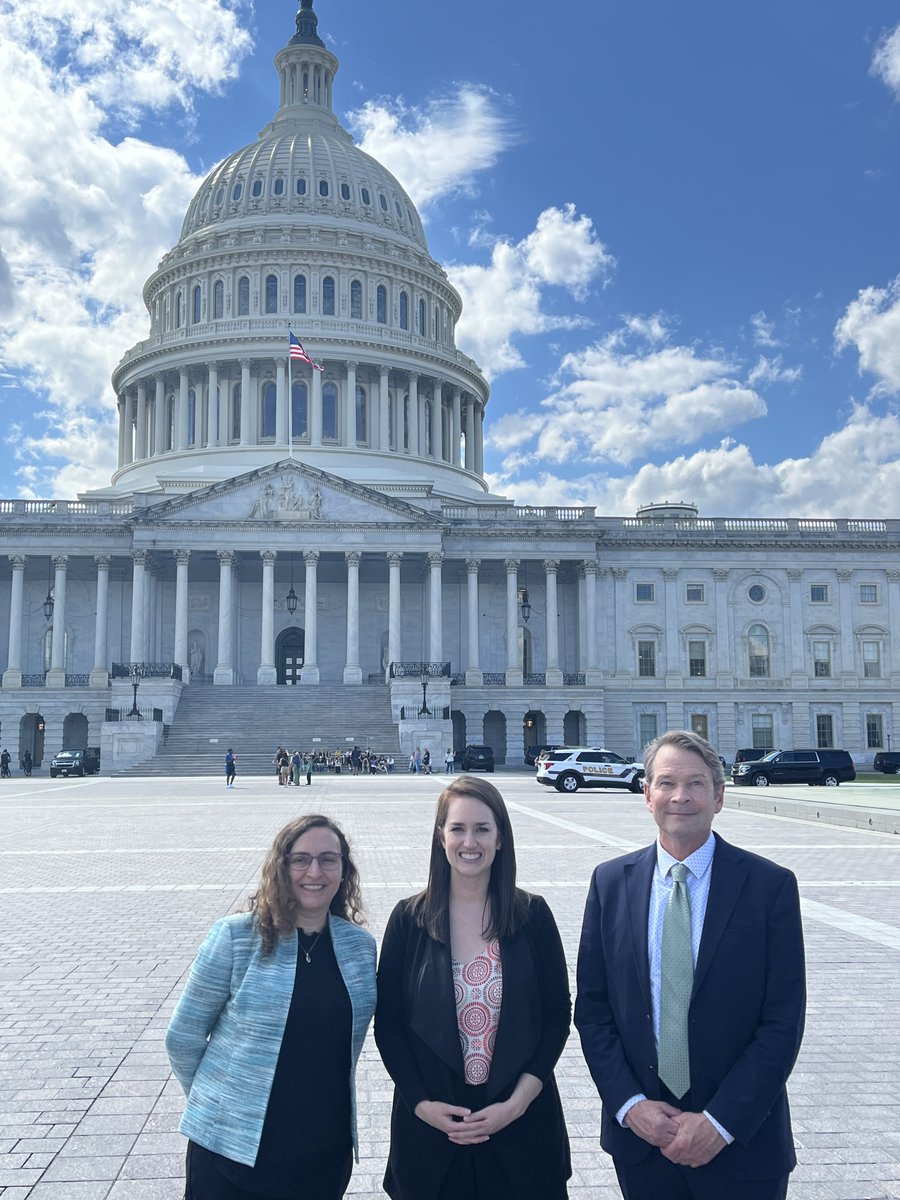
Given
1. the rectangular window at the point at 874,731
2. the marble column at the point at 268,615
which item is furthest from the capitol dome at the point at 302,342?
the rectangular window at the point at 874,731

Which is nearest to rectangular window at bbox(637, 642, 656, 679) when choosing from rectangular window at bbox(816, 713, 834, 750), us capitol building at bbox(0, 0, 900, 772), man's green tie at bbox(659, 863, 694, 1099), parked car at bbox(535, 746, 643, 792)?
us capitol building at bbox(0, 0, 900, 772)

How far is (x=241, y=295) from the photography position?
9119cm

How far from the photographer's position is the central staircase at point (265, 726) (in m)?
55.6

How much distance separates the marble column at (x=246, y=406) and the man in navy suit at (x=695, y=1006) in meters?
81.9

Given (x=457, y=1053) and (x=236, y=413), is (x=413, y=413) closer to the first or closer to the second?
(x=236, y=413)

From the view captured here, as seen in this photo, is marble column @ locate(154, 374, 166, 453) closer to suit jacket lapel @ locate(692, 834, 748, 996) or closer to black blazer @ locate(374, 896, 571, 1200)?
black blazer @ locate(374, 896, 571, 1200)

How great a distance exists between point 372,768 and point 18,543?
29510 millimetres

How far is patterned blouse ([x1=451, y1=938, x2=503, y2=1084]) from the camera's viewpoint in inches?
197

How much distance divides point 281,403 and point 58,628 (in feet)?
83.7

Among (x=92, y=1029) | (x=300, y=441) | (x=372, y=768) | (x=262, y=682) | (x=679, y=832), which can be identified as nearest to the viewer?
(x=679, y=832)

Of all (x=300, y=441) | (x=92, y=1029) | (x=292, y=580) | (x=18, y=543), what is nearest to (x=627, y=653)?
(x=292, y=580)

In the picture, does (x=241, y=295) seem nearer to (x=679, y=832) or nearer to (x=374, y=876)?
(x=374, y=876)

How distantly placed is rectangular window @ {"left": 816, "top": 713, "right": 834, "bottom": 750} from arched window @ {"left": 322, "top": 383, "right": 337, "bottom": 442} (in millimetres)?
39047

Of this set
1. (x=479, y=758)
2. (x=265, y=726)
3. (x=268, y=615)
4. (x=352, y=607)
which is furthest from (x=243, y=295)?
(x=479, y=758)
